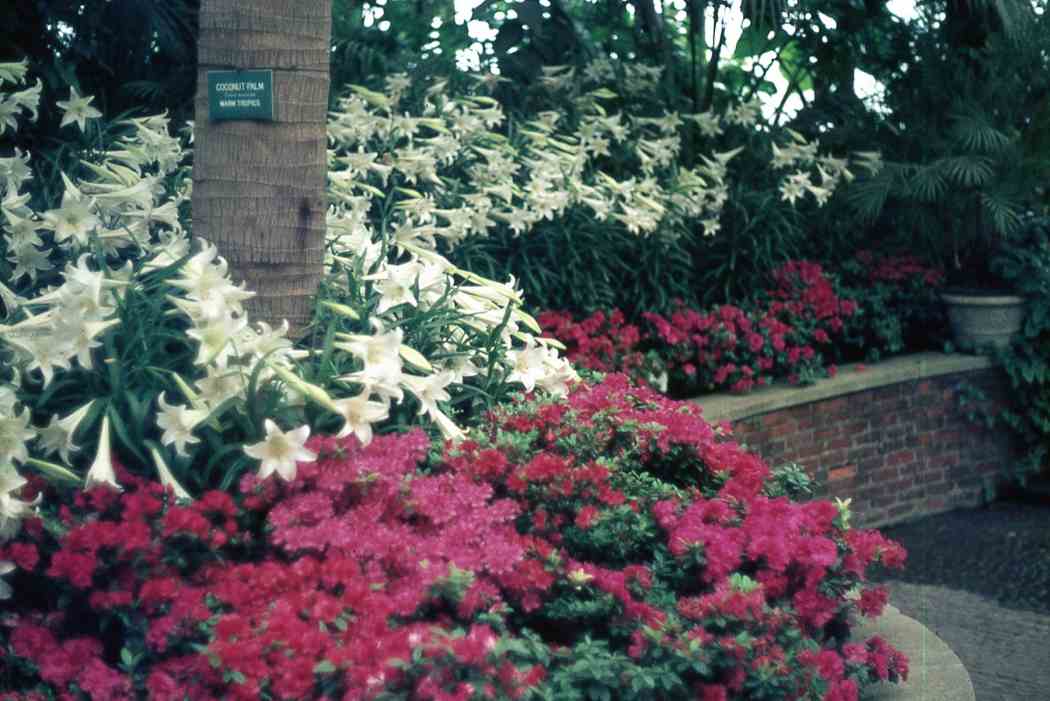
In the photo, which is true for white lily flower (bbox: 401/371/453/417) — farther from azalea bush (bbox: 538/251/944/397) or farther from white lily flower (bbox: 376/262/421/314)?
azalea bush (bbox: 538/251/944/397)

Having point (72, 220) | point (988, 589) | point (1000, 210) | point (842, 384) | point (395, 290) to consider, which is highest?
point (1000, 210)

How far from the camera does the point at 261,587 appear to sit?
8.44 feet

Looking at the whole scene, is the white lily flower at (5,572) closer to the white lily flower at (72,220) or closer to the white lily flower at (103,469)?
the white lily flower at (103,469)

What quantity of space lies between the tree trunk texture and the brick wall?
3.11m

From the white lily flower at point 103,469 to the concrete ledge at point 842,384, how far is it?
11.3 feet

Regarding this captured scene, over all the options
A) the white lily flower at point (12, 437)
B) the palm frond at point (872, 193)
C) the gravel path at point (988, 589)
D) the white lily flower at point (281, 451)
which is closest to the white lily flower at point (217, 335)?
the white lily flower at point (281, 451)

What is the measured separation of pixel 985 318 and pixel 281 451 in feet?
18.4

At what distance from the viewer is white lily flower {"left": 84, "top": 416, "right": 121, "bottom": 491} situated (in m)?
2.68

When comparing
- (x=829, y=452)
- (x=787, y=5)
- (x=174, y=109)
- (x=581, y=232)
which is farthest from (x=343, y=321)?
(x=787, y=5)

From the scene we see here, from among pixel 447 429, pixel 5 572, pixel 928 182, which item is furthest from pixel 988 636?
pixel 5 572

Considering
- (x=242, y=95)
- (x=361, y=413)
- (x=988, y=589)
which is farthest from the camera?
(x=988, y=589)

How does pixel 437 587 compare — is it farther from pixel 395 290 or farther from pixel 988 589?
pixel 988 589

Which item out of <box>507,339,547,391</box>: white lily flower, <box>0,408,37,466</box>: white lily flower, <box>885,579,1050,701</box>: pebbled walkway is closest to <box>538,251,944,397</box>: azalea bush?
<box>885,579,1050,701</box>: pebbled walkway

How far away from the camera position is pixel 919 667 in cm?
292
